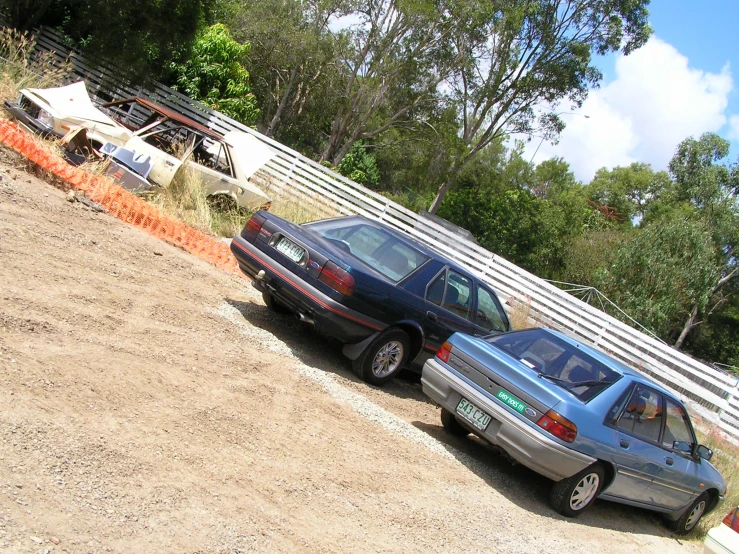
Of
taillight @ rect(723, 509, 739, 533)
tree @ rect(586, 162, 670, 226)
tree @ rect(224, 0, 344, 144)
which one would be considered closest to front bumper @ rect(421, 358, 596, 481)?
taillight @ rect(723, 509, 739, 533)

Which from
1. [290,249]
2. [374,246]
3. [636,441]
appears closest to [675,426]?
[636,441]

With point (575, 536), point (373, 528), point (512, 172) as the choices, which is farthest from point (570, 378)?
point (512, 172)

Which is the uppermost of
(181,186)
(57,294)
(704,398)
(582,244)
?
(582,244)

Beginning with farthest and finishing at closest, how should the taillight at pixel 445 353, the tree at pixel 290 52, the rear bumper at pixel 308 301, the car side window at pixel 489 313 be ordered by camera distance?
the tree at pixel 290 52 → the car side window at pixel 489 313 → the rear bumper at pixel 308 301 → the taillight at pixel 445 353

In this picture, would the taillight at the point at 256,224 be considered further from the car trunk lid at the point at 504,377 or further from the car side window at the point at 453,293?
the car trunk lid at the point at 504,377

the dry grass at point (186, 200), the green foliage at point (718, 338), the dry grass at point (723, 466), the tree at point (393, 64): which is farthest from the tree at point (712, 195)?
the dry grass at point (186, 200)

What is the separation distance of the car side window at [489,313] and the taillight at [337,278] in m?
2.08

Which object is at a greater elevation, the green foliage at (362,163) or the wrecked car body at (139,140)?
the green foliage at (362,163)

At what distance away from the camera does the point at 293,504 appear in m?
4.42

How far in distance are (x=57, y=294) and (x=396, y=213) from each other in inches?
568

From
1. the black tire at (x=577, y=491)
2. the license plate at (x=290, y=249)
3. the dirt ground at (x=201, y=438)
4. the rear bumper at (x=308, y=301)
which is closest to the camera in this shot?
the dirt ground at (x=201, y=438)

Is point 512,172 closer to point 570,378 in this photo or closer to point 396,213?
point 396,213

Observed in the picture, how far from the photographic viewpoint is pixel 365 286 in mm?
7176

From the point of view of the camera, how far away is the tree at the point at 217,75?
23.2m
